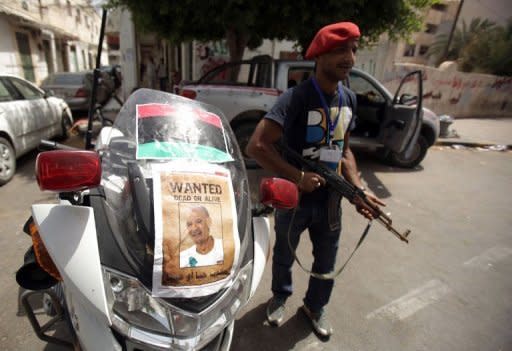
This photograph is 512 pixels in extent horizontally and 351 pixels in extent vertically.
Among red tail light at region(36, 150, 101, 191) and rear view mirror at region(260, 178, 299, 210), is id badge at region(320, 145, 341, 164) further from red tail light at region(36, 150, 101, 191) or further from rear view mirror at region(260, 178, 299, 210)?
red tail light at region(36, 150, 101, 191)

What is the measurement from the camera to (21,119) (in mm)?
4555

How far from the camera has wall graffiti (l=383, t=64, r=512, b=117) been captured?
40.2 ft

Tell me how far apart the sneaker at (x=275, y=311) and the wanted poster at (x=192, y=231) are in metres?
1.24

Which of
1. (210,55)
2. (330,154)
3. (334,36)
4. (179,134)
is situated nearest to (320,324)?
(330,154)

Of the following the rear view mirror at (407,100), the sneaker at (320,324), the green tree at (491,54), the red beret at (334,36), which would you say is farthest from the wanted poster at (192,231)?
the green tree at (491,54)

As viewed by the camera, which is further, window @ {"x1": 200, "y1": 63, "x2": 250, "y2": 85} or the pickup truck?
window @ {"x1": 200, "y1": 63, "x2": 250, "y2": 85}

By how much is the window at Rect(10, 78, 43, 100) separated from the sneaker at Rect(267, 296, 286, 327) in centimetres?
521

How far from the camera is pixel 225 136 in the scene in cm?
168

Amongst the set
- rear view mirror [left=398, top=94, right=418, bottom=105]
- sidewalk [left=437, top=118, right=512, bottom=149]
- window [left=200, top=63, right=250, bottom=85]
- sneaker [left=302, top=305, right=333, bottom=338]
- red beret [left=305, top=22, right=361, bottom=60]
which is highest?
red beret [left=305, top=22, right=361, bottom=60]

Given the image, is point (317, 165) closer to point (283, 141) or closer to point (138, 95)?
point (283, 141)

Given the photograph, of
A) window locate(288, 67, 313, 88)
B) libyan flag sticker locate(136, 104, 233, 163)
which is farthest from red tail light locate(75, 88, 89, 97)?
libyan flag sticker locate(136, 104, 233, 163)

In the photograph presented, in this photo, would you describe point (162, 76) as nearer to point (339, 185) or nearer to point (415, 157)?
point (415, 157)

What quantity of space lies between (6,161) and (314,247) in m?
4.46

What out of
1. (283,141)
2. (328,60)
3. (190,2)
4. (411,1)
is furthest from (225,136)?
(411,1)
